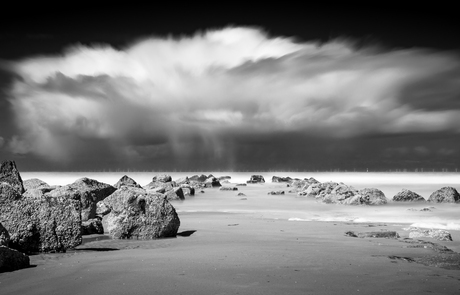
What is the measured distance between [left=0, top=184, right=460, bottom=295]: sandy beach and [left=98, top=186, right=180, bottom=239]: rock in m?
0.32

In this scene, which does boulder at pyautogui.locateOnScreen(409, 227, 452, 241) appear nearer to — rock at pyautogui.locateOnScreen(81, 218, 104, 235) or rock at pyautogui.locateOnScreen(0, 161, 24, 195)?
rock at pyautogui.locateOnScreen(81, 218, 104, 235)

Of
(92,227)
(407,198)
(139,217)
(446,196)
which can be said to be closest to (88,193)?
(92,227)

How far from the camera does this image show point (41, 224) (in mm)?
6988

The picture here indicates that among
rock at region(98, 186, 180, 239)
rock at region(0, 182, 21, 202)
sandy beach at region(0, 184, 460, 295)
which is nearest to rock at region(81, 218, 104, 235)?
sandy beach at region(0, 184, 460, 295)

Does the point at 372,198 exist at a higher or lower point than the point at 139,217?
lower

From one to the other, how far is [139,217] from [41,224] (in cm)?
241

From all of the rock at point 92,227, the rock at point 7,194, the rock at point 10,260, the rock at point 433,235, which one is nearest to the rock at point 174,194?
the rock at point 92,227

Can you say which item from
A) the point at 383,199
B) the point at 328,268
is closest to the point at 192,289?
the point at 328,268

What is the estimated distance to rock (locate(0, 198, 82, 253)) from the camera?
6793 millimetres

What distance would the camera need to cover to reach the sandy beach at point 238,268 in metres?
4.71

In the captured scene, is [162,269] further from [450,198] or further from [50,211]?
[450,198]

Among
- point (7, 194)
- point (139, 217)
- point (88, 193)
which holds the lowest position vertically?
point (139, 217)

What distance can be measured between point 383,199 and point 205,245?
1619 centimetres

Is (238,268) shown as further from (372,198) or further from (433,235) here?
(372,198)
